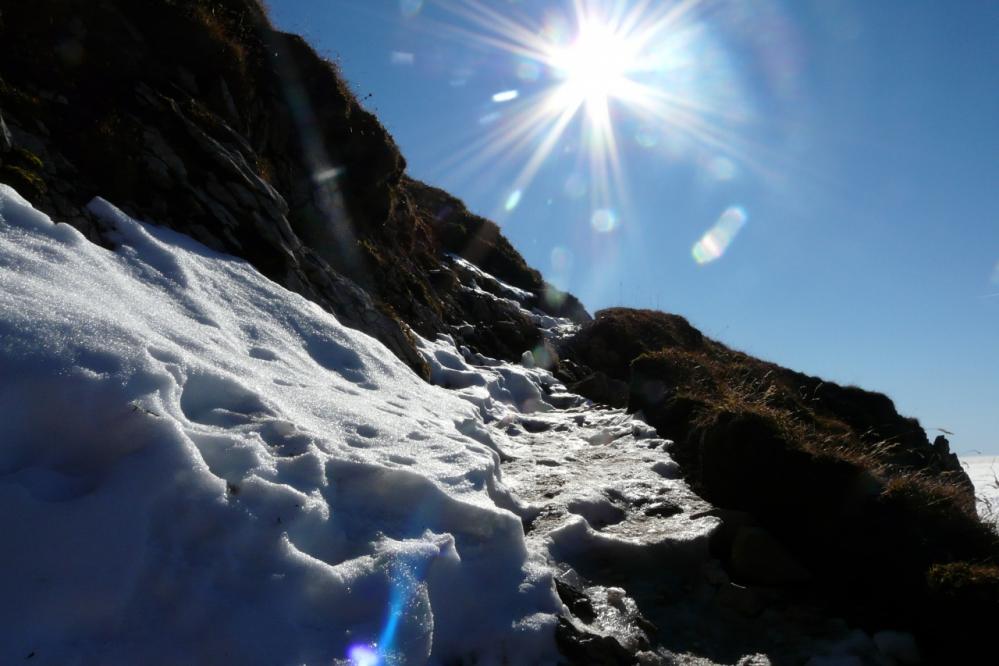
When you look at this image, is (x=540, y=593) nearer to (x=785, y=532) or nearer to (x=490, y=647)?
(x=490, y=647)

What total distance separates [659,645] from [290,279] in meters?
7.18

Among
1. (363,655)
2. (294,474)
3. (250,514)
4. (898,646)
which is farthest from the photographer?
(898,646)

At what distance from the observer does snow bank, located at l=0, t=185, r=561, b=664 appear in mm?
2607

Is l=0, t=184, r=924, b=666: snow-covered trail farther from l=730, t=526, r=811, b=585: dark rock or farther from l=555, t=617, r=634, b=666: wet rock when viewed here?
l=730, t=526, r=811, b=585: dark rock

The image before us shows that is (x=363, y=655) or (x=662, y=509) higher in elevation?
(x=662, y=509)

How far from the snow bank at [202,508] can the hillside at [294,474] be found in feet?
0.05

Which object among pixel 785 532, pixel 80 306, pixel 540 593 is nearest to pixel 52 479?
pixel 80 306

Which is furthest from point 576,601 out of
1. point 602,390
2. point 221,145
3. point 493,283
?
point 493,283

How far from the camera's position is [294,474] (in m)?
3.85

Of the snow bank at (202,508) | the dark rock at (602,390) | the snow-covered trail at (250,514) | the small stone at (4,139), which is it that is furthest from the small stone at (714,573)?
the small stone at (4,139)

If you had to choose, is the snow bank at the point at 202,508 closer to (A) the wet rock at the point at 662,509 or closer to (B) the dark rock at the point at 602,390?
(A) the wet rock at the point at 662,509

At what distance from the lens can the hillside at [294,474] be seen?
9.30ft

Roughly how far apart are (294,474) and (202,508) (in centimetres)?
81

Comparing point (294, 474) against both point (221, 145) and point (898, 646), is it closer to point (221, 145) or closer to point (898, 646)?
point (898, 646)
